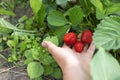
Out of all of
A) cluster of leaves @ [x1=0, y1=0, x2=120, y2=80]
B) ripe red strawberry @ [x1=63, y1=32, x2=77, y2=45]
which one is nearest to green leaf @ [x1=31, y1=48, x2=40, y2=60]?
cluster of leaves @ [x1=0, y1=0, x2=120, y2=80]

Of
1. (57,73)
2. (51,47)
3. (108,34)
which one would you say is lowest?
(57,73)

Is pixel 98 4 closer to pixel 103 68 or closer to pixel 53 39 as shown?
pixel 53 39

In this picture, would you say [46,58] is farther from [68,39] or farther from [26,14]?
[26,14]

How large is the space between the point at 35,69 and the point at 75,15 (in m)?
0.28

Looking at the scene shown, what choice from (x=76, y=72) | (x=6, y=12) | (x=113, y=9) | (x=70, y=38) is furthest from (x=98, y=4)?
(x=6, y=12)

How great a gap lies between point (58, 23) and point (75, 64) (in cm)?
24

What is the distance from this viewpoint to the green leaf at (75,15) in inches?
48.4

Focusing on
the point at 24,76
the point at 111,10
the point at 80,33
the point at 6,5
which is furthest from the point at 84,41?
the point at 6,5

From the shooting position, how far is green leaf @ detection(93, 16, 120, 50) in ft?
3.43

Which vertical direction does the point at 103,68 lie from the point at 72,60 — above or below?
above

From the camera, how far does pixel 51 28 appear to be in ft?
4.42

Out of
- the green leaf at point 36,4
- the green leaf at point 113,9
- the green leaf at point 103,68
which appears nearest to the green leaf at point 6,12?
the green leaf at point 36,4

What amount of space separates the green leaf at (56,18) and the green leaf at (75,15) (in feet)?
0.12

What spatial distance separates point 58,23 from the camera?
4.21 feet
